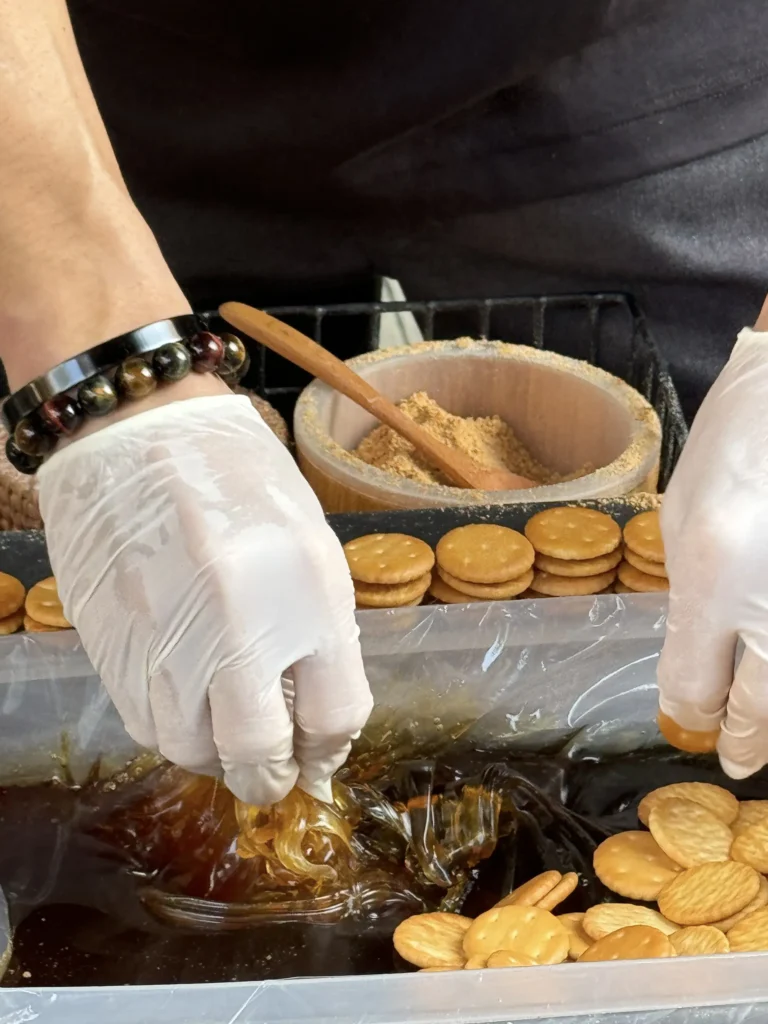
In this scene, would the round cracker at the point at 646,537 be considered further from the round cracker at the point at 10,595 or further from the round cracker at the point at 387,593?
the round cracker at the point at 10,595

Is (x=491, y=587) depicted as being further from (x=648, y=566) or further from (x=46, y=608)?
(x=46, y=608)

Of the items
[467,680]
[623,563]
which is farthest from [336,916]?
[623,563]

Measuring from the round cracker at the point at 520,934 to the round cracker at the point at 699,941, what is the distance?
7cm

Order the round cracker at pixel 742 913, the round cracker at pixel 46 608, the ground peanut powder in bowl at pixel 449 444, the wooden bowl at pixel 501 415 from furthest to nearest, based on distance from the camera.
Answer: the ground peanut powder in bowl at pixel 449 444, the wooden bowl at pixel 501 415, the round cracker at pixel 46 608, the round cracker at pixel 742 913

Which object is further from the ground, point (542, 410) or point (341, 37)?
point (341, 37)

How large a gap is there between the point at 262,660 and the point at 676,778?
381mm

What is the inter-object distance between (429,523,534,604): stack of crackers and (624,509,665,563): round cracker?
0.08 m

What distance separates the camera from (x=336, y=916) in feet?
2.31

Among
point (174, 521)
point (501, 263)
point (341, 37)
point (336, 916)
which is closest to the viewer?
point (174, 521)

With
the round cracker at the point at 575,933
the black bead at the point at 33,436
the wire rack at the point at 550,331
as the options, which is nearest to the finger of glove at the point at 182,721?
the black bead at the point at 33,436

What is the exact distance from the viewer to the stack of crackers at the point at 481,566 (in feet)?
2.66

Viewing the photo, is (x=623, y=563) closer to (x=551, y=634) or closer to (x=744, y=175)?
(x=551, y=634)

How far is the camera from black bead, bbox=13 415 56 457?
23.0 inches

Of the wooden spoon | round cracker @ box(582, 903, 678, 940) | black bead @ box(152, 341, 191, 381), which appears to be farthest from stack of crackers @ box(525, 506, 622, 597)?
black bead @ box(152, 341, 191, 381)
